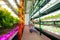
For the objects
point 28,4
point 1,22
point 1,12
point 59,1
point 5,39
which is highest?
point 28,4

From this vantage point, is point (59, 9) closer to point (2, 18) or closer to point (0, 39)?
point (2, 18)

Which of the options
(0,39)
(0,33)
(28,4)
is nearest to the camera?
(0,39)

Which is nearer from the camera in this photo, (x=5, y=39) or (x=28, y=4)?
(x=5, y=39)

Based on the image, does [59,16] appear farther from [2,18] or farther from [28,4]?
[28,4]

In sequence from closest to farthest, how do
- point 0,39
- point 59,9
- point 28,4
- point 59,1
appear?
point 0,39, point 59,1, point 59,9, point 28,4

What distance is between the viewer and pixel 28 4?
1488 cm

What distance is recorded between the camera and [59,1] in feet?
6.44

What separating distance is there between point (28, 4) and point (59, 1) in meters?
13.0

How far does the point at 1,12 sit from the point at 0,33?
0.82ft

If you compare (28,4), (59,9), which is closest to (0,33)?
(59,9)

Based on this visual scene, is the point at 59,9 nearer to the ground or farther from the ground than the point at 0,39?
farther from the ground

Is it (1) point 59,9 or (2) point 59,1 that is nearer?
(2) point 59,1

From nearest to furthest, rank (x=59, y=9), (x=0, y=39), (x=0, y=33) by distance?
(x=0, y=39) < (x=0, y=33) < (x=59, y=9)

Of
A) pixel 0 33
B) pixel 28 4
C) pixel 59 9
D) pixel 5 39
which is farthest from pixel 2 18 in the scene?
pixel 28 4
